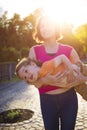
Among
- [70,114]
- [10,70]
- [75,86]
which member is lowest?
[10,70]

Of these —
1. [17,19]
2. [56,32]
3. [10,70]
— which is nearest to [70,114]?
[56,32]

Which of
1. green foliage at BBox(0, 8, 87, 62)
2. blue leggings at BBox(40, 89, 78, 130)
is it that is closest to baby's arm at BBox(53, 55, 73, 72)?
blue leggings at BBox(40, 89, 78, 130)

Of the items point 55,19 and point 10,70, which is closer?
point 55,19

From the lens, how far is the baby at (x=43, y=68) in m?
3.38

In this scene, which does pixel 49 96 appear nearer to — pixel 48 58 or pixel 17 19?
pixel 48 58

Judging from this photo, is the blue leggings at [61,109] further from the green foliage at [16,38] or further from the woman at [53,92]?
the green foliage at [16,38]

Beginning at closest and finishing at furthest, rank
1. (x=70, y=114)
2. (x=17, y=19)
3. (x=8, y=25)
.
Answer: (x=70, y=114) < (x=8, y=25) < (x=17, y=19)

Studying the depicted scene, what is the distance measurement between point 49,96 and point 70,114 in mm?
307

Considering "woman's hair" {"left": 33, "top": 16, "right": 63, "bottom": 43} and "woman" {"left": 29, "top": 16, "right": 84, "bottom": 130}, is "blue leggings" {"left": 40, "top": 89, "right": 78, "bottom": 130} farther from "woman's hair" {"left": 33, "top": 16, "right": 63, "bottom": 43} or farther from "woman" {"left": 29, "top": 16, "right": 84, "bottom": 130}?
"woman's hair" {"left": 33, "top": 16, "right": 63, "bottom": 43}

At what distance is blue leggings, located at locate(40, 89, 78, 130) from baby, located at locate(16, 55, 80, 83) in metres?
0.29

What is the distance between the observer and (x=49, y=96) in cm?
366

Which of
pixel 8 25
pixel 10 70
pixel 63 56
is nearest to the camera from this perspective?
pixel 63 56

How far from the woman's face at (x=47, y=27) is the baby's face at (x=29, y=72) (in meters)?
0.45

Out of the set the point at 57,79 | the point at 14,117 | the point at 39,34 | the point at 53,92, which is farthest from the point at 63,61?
the point at 14,117
